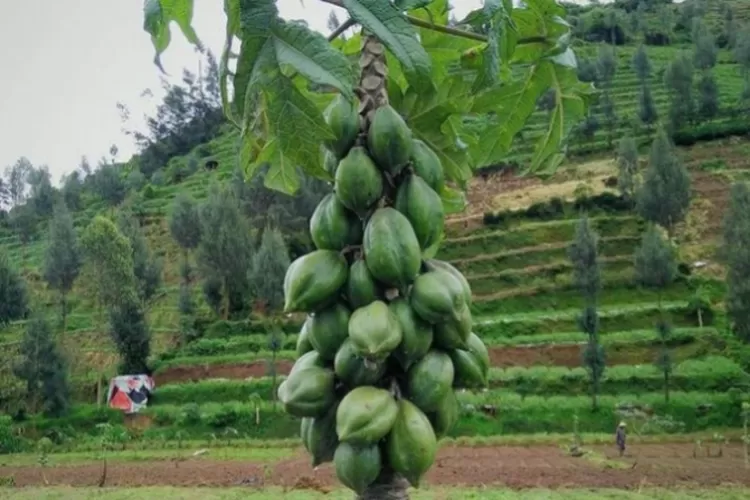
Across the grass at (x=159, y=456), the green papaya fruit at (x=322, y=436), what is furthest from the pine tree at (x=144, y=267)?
Answer: the green papaya fruit at (x=322, y=436)

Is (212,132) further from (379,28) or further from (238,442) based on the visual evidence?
(379,28)

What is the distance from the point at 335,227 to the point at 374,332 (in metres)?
Answer: 0.33

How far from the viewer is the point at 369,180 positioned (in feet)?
5.75

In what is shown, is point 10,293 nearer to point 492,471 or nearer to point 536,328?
point 536,328

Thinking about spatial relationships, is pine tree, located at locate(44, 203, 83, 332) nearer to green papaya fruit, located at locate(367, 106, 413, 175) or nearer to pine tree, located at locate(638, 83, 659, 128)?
pine tree, located at locate(638, 83, 659, 128)

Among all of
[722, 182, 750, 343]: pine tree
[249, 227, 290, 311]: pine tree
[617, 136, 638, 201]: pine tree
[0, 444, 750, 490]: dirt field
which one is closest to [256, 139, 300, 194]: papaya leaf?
[0, 444, 750, 490]: dirt field

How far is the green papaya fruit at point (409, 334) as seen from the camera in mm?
1716

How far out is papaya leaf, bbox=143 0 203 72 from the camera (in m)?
1.87

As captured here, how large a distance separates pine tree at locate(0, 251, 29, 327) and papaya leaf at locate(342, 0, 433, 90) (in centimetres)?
4771

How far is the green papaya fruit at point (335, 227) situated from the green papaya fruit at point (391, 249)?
0.35 ft

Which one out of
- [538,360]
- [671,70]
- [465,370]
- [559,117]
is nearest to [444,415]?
[465,370]

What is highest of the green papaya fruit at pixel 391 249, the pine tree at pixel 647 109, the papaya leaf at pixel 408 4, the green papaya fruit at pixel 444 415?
the pine tree at pixel 647 109

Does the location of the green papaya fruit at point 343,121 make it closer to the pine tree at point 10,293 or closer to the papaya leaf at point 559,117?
the papaya leaf at point 559,117

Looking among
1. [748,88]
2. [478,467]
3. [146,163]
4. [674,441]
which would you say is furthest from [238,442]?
[146,163]
